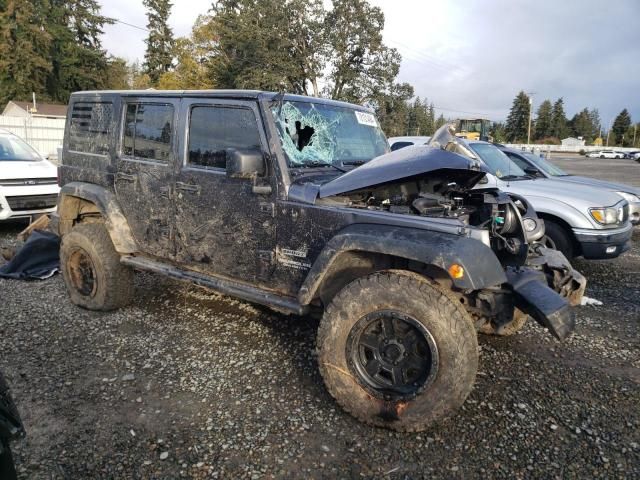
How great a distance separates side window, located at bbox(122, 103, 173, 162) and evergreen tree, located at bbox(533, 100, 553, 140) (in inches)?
4177

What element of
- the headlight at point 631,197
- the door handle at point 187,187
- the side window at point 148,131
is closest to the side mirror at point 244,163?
the door handle at point 187,187

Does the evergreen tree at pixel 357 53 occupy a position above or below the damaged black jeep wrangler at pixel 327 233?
above

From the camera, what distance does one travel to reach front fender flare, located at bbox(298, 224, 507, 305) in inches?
99.7

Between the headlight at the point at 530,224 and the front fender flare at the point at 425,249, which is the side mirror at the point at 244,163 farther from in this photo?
the headlight at the point at 530,224

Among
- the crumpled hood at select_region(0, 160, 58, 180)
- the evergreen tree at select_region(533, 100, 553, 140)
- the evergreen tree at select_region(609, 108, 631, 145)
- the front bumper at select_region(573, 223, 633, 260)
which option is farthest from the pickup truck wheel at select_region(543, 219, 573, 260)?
the evergreen tree at select_region(609, 108, 631, 145)

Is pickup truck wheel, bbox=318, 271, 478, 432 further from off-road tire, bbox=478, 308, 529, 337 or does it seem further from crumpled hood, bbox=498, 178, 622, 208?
crumpled hood, bbox=498, 178, 622, 208

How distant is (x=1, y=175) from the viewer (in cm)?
760

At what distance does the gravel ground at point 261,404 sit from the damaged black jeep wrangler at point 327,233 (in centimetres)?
28

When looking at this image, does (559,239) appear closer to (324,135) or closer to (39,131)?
(324,135)

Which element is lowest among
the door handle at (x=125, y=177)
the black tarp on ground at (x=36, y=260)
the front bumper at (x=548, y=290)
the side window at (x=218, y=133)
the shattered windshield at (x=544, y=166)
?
the black tarp on ground at (x=36, y=260)

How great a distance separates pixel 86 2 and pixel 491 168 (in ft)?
183

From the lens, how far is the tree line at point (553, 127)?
92.1m

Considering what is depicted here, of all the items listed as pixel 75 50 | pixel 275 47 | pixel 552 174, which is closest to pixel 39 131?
pixel 552 174

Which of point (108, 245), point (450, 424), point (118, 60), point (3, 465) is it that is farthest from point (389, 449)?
point (118, 60)
